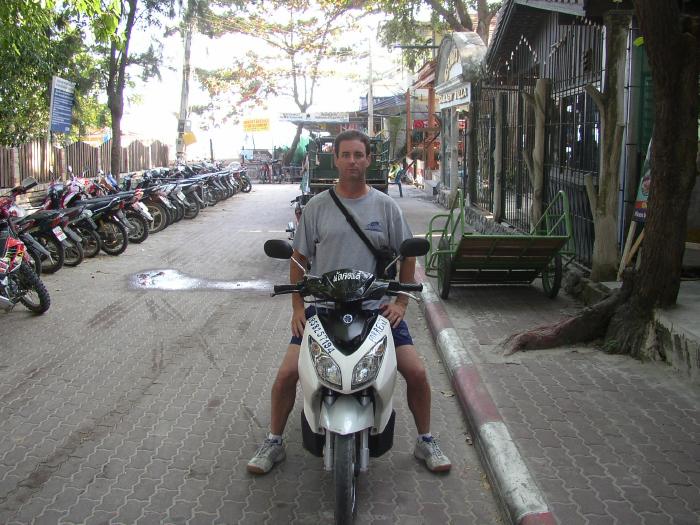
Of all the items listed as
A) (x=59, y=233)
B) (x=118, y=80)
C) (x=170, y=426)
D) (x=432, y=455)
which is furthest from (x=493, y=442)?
(x=118, y=80)

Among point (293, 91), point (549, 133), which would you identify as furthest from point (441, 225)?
point (293, 91)

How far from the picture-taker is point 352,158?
3582mm

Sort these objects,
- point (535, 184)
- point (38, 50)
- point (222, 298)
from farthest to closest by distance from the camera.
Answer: point (38, 50) → point (535, 184) → point (222, 298)

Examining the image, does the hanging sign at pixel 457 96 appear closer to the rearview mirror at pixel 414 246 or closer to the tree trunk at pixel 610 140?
the tree trunk at pixel 610 140

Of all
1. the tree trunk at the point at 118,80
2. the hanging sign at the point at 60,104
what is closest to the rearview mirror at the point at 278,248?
the hanging sign at the point at 60,104

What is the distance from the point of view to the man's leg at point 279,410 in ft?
12.1

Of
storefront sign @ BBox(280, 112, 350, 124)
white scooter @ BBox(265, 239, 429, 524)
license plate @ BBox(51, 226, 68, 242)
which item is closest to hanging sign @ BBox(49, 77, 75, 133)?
license plate @ BBox(51, 226, 68, 242)

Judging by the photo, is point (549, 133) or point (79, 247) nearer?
point (549, 133)

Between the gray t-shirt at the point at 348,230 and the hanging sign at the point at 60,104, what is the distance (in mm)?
11019

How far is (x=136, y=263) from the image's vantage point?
36.1 ft

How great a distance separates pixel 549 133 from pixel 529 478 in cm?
694

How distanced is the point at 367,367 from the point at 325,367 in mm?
183

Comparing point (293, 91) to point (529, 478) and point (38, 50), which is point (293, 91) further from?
point (529, 478)

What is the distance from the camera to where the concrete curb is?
133 inches
